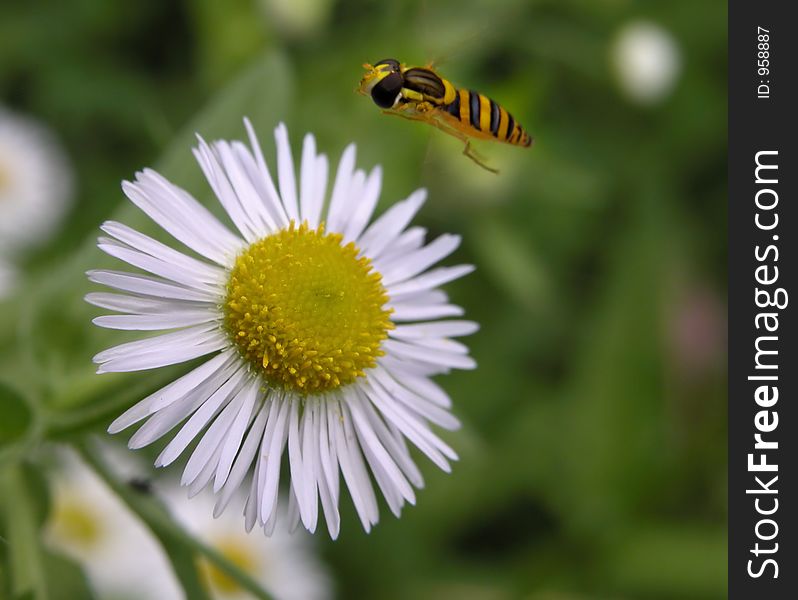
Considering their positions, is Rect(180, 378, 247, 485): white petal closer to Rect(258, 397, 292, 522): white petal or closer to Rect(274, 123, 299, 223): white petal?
Rect(258, 397, 292, 522): white petal

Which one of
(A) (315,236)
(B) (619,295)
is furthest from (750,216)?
(A) (315,236)

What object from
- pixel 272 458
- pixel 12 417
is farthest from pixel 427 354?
pixel 12 417

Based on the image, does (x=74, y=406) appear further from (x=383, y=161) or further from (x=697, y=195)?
(x=697, y=195)

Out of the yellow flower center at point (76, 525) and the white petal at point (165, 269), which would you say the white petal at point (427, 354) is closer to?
the white petal at point (165, 269)

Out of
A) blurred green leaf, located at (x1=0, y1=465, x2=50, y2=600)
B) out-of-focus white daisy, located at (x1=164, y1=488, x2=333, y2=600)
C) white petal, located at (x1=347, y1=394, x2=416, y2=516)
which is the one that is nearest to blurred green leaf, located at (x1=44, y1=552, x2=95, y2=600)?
blurred green leaf, located at (x1=0, y1=465, x2=50, y2=600)

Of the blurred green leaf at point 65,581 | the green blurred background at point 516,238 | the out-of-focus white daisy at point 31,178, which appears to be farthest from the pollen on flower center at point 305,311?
the out-of-focus white daisy at point 31,178

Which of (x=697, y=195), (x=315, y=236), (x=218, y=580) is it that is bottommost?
(x=218, y=580)
